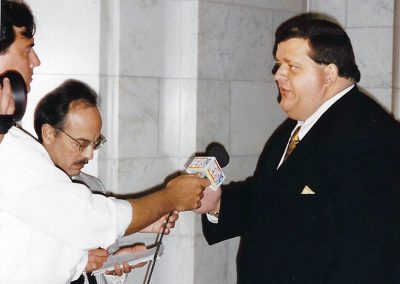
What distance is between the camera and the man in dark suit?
205 centimetres

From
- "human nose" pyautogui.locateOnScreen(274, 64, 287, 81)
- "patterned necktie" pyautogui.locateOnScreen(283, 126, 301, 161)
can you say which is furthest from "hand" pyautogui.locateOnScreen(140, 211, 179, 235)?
"human nose" pyautogui.locateOnScreen(274, 64, 287, 81)

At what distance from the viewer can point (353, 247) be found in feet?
6.70

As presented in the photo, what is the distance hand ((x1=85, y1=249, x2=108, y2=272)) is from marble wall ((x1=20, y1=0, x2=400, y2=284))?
38.5 inches

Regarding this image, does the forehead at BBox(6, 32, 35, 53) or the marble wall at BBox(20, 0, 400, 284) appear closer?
the forehead at BBox(6, 32, 35, 53)

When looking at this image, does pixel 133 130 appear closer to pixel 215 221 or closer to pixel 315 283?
pixel 215 221

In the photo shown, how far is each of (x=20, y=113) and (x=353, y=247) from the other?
1.14m

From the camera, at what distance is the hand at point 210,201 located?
2664 mm

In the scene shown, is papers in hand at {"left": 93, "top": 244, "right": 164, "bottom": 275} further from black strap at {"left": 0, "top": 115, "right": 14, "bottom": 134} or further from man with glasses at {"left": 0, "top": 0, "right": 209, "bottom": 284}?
black strap at {"left": 0, "top": 115, "right": 14, "bottom": 134}

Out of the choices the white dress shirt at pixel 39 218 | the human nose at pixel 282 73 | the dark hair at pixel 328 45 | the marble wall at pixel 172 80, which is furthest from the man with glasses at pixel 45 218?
the marble wall at pixel 172 80

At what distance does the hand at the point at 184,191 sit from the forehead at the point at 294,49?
2.02 ft

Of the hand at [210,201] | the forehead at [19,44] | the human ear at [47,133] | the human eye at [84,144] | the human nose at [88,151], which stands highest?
the forehead at [19,44]

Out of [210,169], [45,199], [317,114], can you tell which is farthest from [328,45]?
[45,199]

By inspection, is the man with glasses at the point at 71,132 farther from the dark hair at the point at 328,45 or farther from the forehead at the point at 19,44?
the dark hair at the point at 328,45

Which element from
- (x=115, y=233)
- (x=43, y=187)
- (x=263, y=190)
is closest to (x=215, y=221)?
(x=263, y=190)
